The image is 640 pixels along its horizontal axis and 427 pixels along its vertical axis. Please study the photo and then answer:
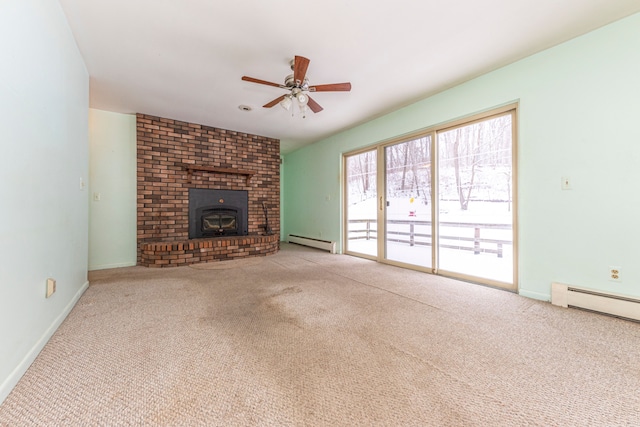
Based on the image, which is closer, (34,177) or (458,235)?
(34,177)

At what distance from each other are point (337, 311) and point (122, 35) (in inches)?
126

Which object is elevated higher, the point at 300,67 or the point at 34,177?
the point at 300,67

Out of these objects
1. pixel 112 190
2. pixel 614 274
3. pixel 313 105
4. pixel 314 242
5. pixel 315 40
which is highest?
pixel 315 40

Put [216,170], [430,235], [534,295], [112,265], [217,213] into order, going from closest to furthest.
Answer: [534,295] → [430,235] → [112,265] → [216,170] → [217,213]

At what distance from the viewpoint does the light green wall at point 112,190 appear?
3.98 m

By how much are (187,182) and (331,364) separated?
435cm

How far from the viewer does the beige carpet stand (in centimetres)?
112

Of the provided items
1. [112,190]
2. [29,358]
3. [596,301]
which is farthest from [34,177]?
[596,301]

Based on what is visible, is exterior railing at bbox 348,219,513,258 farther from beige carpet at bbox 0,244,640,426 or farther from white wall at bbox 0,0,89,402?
white wall at bbox 0,0,89,402

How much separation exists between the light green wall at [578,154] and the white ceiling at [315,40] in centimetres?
23

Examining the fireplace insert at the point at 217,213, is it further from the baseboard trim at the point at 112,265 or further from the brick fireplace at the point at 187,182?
the baseboard trim at the point at 112,265

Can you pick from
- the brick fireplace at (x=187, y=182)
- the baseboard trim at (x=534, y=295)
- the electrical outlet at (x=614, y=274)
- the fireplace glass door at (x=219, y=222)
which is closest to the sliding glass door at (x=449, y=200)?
the baseboard trim at (x=534, y=295)

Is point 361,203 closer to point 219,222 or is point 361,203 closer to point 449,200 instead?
point 449,200

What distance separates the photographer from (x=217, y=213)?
5.05m
